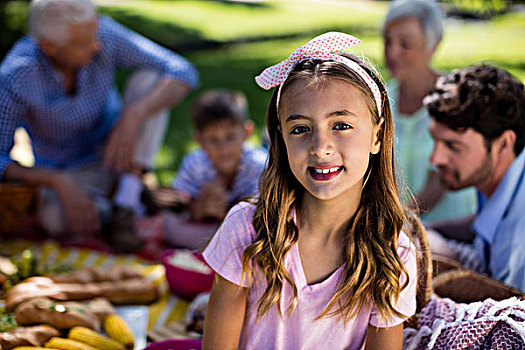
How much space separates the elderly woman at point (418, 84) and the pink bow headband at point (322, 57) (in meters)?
1.83

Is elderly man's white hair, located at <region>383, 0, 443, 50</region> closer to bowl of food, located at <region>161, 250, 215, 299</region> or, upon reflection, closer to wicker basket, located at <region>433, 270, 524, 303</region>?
wicker basket, located at <region>433, 270, 524, 303</region>

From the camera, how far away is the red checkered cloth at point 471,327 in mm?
1903

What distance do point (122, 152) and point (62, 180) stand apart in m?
0.46

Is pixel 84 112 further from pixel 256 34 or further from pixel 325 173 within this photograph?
pixel 256 34

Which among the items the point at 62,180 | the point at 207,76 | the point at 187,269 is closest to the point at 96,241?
the point at 62,180

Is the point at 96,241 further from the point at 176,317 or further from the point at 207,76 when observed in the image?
the point at 207,76

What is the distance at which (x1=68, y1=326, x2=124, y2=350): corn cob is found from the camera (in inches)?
92.2

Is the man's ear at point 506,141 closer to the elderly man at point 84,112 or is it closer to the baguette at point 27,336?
the baguette at point 27,336

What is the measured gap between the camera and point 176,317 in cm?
288

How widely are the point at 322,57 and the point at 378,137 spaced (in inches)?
12.4

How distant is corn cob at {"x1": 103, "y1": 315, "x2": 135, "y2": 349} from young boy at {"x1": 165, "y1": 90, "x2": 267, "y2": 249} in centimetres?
94

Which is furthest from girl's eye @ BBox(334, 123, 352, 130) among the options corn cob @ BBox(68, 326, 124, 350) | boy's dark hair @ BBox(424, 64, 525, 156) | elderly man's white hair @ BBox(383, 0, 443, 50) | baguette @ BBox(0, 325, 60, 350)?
elderly man's white hair @ BBox(383, 0, 443, 50)

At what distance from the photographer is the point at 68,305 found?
2.55 m

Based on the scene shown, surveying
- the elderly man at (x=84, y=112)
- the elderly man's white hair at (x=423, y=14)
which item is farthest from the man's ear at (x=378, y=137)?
the elderly man at (x=84, y=112)
